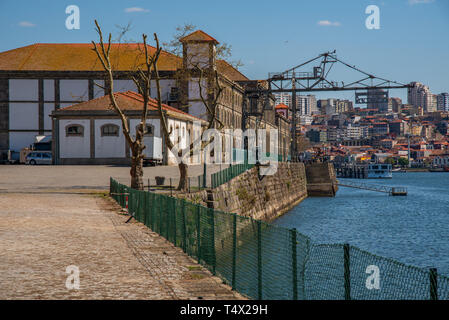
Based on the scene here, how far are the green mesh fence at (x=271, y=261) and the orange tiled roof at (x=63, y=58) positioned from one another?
199 ft

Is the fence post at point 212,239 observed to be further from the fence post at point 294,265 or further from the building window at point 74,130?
the building window at point 74,130

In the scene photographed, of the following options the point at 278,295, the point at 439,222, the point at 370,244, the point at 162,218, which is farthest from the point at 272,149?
the point at 278,295

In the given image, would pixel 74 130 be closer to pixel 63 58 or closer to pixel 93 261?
pixel 63 58

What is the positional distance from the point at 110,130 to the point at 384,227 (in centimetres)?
2742

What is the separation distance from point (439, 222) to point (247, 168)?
17346mm

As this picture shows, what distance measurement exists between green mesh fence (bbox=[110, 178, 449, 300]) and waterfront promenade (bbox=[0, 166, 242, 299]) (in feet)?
1.51

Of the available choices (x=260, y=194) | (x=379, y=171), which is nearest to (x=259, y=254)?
(x=260, y=194)

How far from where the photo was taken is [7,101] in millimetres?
75438

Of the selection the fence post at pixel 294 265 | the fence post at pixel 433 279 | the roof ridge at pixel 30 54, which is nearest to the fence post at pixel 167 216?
the fence post at pixel 294 265

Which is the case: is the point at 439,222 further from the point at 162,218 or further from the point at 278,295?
the point at 278,295

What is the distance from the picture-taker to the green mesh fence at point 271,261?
10.6 metres

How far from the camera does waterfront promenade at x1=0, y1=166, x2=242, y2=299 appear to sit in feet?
36.8

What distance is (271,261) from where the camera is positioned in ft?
39.0

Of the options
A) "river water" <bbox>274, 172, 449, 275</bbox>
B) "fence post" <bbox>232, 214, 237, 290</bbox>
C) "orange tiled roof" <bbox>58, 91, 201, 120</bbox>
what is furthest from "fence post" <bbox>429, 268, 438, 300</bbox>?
"orange tiled roof" <bbox>58, 91, 201, 120</bbox>
